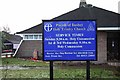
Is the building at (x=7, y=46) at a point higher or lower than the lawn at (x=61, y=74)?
higher

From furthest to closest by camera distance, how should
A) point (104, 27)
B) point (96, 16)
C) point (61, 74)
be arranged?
point (96, 16) → point (104, 27) → point (61, 74)

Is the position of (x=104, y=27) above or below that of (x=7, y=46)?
above

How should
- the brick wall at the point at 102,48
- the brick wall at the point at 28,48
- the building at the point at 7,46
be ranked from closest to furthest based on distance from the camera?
the brick wall at the point at 102,48, the brick wall at the point at 28,48, the building at the point at 7,46

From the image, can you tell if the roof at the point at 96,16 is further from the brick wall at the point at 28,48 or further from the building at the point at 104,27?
the brick wall at the point at 28,48

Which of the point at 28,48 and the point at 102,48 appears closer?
the point at 102,48

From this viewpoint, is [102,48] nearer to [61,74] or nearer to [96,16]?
[96,16]

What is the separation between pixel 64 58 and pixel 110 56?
18894 mm

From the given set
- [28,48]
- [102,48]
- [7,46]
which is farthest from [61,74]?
[7,46]

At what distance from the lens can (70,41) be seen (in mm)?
11750

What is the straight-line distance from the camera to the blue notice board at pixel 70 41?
462 inches

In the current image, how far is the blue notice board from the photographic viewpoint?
1173 cm

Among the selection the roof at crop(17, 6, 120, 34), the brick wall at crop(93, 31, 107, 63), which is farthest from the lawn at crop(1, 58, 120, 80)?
the roof at crop(17, 6, 120, 34)

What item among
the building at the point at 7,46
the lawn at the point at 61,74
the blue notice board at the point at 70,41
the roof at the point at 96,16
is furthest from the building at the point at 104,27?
the blue notice board at the point at 70,41

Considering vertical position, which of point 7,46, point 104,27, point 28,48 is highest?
point 104,27
